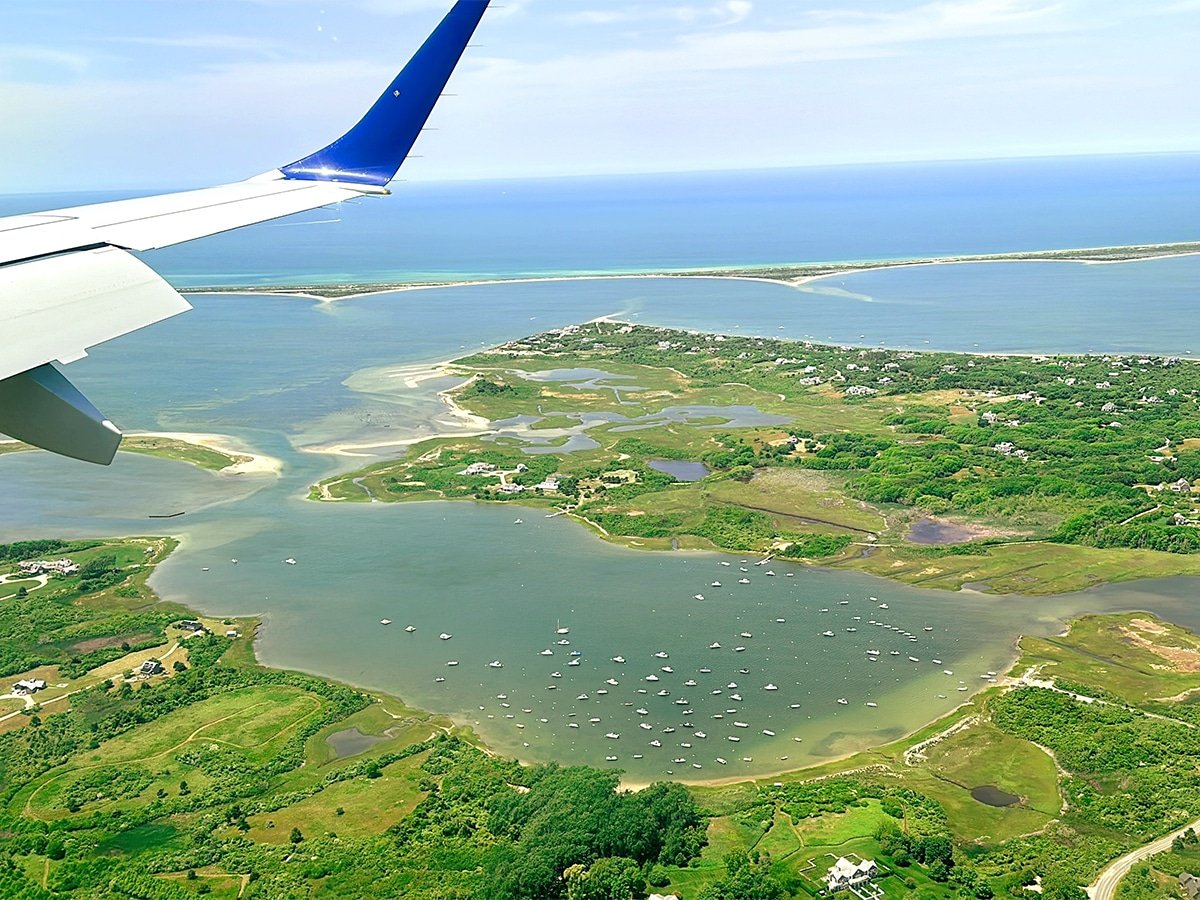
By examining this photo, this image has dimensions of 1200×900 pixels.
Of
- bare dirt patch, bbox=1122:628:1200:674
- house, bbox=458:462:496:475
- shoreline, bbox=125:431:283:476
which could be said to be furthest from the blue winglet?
shoreline, bbox=125:431:283:476

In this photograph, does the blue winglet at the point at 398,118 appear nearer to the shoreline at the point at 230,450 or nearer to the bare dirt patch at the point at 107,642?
the bare dirt patch at the point at 107,642

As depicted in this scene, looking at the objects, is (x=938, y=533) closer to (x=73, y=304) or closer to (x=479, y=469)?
(x=479, y=469)

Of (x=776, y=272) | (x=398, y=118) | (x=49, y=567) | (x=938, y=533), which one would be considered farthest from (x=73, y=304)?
(x=776, y=272)

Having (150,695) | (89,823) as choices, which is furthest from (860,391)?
(89,823)

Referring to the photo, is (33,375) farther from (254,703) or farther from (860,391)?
(860,391)

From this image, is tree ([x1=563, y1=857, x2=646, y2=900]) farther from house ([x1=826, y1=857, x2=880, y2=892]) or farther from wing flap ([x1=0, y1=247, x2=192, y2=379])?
wing flap ([x1=0, y1=247, x2=192, y2=379])

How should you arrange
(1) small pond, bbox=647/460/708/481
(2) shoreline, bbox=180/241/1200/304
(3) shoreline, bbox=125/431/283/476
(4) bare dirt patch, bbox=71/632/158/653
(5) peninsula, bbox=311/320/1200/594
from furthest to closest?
1. (2) shoreline, bbox=180/241/1200/304
2. (3) shoreline, bbox=125/431/283/476
3. (1) small pond, bbox=647/460/708/481
4. (5) peninsula, bbox=311/320/1200/594
5. (4) bare dirt patch, bbox=71/632/158/653
